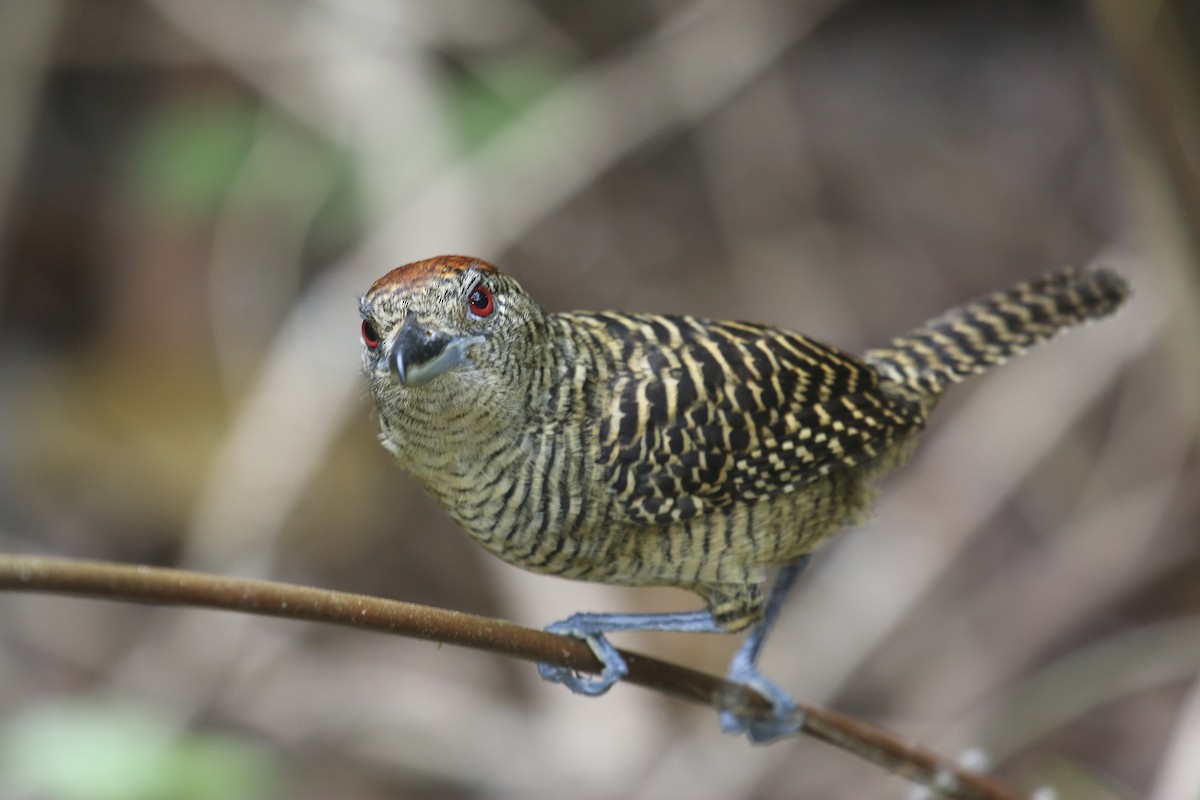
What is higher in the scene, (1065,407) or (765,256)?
(765,256)

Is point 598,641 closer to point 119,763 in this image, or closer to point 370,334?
point 370,334

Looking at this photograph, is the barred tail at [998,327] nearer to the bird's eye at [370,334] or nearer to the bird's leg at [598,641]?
the bird's leg at [598,641]

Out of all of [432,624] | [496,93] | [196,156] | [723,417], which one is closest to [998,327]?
[723,417]

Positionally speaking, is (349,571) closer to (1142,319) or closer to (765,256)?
(765,256)

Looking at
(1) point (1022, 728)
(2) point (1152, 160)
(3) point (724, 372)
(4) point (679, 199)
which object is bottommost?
(1) point (1022, 728)

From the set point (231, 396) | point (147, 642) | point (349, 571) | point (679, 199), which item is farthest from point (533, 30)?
point (147, 642)

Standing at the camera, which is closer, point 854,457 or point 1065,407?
point 854,457
